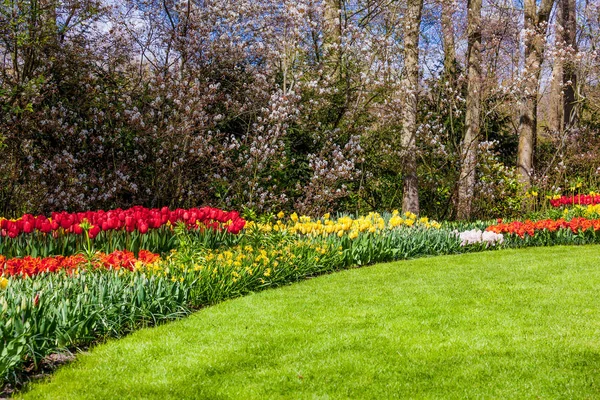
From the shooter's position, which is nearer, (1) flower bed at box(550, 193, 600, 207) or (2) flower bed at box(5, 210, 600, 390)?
(2) flower bed at box(5, 210, 600, 390)

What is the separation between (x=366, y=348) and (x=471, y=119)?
8.72 meters

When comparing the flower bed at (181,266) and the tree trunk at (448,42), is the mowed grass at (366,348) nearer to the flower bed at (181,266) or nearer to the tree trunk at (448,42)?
the flower bed at (181,266)

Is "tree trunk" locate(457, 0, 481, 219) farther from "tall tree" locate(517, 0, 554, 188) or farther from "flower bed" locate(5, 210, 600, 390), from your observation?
"flower bed" locate(5, 210, 600, 390)

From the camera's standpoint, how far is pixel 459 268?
8008 millimetres

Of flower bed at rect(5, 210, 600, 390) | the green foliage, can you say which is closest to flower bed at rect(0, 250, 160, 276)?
flower bed at rect(5, 210, 600, 390)

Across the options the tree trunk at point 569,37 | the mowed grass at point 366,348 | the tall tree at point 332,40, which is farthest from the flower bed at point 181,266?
the tree trunk at point 569,37

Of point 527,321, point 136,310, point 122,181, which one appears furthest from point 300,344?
point 122,181

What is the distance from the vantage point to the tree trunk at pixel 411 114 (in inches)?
469

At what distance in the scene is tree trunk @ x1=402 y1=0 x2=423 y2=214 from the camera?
39.1 ft

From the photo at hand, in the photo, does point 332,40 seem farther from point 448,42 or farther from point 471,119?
point 448,42

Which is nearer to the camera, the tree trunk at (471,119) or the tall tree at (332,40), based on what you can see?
the tree trunk at (471,119)

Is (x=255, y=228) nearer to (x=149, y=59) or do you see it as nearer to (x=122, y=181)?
(x=122, y=181)

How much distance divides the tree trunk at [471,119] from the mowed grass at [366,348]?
513cm

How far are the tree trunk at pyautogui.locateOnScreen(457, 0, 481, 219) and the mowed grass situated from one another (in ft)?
16.8
